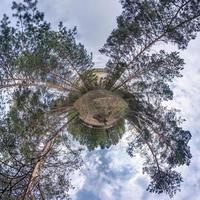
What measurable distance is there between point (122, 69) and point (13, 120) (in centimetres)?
378

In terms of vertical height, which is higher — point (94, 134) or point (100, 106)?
Answer: point (94, 134)

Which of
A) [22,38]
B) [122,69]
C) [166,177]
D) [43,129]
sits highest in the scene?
[22,38]

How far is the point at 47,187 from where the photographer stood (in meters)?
13.8

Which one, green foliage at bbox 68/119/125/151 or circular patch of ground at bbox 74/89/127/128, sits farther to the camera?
green foliage at bbox 68/119/125/151

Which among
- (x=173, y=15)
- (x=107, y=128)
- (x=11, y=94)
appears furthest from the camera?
(x=107, y=128)

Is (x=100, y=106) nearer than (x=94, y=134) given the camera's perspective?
Yes

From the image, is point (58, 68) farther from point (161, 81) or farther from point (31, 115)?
point (161, 81)

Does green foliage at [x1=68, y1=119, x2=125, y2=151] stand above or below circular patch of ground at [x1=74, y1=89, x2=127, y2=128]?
above

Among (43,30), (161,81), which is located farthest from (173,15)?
(43,30)

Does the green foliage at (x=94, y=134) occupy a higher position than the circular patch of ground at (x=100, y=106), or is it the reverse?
the green foliage at (x=94, y=134)

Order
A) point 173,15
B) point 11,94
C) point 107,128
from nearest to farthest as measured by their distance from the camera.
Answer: point 173,15 < point 11,94 < point 107,128

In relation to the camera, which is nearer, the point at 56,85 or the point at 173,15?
the point at 173,15

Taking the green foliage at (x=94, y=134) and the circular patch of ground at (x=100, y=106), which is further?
the green foliage at (x=94, y=134)

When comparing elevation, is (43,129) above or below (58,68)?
below
